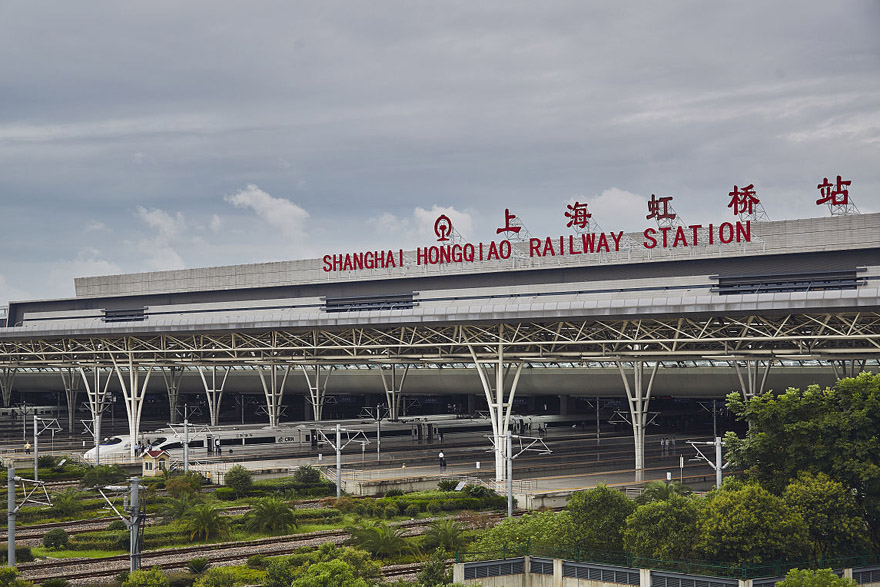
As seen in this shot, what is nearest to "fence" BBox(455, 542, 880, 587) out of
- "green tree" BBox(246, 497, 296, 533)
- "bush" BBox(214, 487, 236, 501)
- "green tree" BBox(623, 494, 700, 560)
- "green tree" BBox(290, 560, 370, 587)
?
"green tree" BBox(623, 494, 700, 560)

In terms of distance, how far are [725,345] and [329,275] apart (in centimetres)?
Result: 6895

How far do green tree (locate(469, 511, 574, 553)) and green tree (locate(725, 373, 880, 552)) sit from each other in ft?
24.8

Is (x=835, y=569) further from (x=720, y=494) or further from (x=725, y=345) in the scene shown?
(x=725, y=345)

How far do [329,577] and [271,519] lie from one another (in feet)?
66.0

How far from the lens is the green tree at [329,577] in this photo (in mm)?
28875

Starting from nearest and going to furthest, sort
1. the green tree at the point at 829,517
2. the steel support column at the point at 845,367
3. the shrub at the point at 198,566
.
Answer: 1. the green tree at the point at 829,517
2. the shrub at the point at 198,566
3. the steel support column at the point at 845,367

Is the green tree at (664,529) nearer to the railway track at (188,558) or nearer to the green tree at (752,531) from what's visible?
the green tree at (752,531)

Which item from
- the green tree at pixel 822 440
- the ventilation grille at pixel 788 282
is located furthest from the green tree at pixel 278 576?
the ventilation grille at pixel 788 282

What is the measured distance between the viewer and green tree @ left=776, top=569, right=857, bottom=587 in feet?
84.7

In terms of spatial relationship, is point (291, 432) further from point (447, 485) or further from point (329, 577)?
point (329, 577)

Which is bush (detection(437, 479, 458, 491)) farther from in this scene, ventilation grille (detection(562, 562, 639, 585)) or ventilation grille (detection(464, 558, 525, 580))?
ventilation grille (detection(562, 562, 639, 585))

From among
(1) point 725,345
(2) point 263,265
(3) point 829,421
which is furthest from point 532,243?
(3) point 829,421

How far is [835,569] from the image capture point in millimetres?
30984

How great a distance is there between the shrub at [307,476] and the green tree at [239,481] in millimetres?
3060
